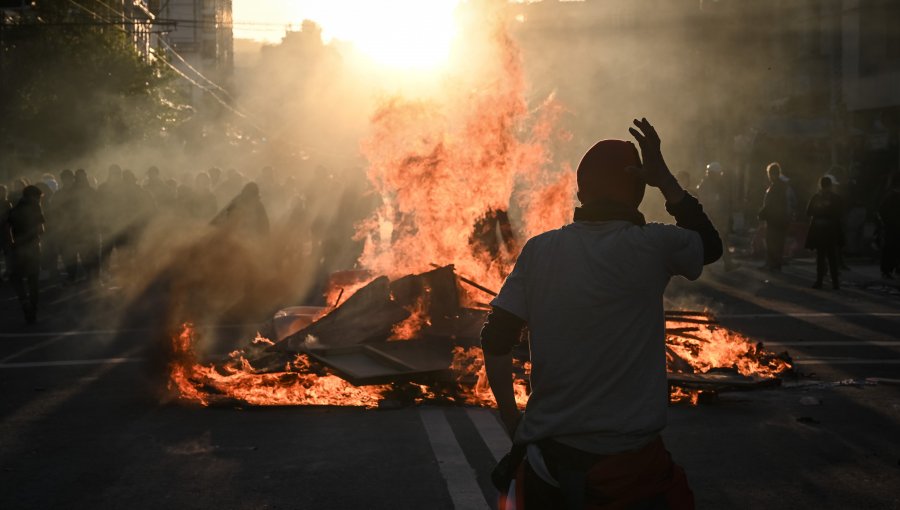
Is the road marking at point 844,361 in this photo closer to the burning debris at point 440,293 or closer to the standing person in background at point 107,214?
the burning debris at point 440,293

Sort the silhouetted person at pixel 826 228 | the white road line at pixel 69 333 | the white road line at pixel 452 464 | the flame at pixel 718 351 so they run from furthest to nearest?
the silhouetted person at pixel 826 228
the white road line at pixel 69 333
the flame at pixel 718 351
the white road line at pixel 452 464

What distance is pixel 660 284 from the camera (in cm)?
367

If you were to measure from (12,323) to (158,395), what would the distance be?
7051 millimetres

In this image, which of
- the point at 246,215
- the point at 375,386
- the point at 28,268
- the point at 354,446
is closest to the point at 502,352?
the point at 354,446

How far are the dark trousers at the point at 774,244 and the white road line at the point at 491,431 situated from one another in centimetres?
1517

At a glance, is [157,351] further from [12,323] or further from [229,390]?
[12,323]

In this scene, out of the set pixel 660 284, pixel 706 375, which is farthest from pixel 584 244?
pixel 706 375

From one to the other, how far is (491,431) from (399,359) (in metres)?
2.09

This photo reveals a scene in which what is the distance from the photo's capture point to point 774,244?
22984 mm

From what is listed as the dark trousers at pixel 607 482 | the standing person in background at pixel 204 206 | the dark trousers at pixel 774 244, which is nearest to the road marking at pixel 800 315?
the dark trousers at pixel 774 244

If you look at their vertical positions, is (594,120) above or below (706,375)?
above

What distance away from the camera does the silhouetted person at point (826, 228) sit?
19.0 metres

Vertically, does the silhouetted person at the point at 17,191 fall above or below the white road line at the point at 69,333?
above

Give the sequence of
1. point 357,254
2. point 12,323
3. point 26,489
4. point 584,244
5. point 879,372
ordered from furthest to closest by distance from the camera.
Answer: point 357,254 < point 12,323 < point 879,372 < point 26,489 < point 584,244
